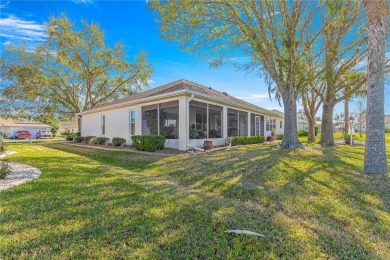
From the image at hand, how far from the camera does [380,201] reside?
4.14m

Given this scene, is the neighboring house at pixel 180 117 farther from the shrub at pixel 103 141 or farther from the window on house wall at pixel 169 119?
the shrub at pixel 103 141

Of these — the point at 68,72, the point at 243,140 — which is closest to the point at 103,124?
the point at 243,140

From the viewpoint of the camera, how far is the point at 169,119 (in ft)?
39.6

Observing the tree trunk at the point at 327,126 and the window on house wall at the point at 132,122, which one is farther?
the tree trunk at the point at 327,126

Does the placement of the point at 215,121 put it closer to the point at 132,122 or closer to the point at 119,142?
Answer: the point at 132,122

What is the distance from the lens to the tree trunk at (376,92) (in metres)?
5.82

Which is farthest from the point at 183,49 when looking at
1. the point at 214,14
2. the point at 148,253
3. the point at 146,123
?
the point at 148,253

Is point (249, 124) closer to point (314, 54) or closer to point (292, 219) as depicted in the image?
point (314, 54)

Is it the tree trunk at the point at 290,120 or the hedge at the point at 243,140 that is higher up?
the tree trunk at the point at 290,120

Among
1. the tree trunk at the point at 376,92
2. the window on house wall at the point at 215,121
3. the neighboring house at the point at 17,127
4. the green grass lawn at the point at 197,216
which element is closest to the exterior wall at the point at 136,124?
the window on house wall at the point at 215,121

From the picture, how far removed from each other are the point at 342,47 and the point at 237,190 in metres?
11.9

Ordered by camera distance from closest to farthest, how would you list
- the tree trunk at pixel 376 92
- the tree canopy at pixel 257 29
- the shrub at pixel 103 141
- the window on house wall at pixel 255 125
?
the tree trunk at pixel 376 92
the tree canopy at pixel 257 29
the shrub at pixel 103 141
the window on house wall at pixel 255 125

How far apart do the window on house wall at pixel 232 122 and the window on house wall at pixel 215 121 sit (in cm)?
A: 117

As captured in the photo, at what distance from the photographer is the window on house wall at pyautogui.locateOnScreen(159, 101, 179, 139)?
38.1 ft
